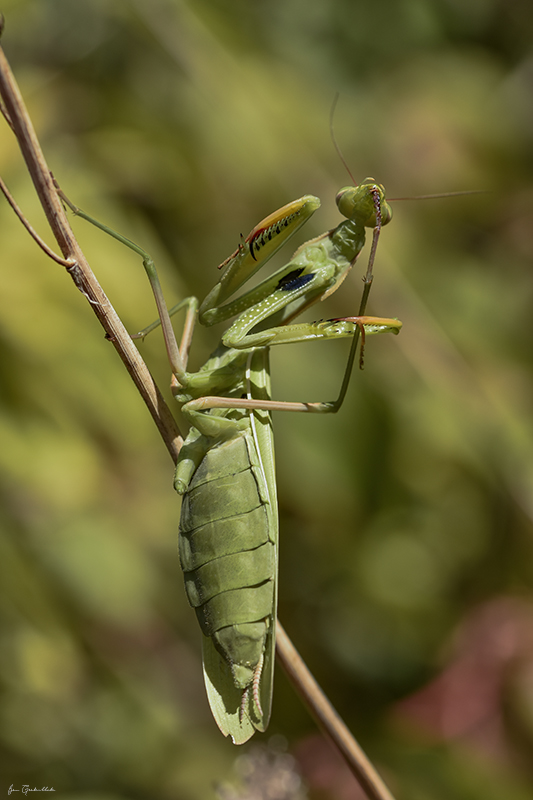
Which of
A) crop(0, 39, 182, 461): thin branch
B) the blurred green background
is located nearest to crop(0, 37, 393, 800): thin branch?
crop(0, 39, 182, 461): thin branch

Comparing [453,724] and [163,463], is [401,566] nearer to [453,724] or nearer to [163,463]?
[453,724]

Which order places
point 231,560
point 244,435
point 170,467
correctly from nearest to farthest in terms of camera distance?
1. point 231,560
2. point 244,435
3. point 170,467

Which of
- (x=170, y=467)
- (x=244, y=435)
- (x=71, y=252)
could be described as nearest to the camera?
(x=71, y=252)

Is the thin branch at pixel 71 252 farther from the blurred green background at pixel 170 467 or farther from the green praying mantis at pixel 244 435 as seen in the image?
the blurred green background at pixel 170 467

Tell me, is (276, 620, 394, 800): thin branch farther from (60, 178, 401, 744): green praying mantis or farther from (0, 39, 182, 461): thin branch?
(0, 39, 182, 461): thin branch

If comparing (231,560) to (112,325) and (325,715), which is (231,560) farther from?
(112,325)

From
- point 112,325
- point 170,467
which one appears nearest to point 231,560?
point 112,325

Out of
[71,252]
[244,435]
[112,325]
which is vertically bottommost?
[244,435]

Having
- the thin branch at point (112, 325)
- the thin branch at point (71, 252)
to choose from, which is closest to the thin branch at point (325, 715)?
the thin branch at point (112, 325)
